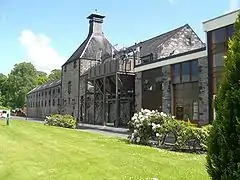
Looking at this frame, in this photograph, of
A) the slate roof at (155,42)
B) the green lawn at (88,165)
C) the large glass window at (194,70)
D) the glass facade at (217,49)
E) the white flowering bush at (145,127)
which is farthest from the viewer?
the slate roof at (155,42)

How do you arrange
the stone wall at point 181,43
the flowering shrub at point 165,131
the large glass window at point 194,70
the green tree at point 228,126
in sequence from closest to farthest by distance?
the green tree at point 228,126, the flowering shrub at point 165,131, the large glass window at point 194,70, the stone wall at point 181,43

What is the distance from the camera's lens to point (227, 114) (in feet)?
14.4

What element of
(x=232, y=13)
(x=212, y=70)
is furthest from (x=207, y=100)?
(x=232, y=13)

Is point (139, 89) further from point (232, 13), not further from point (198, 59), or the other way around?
point (232, 13)

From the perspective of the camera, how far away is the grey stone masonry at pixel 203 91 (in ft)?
85.5

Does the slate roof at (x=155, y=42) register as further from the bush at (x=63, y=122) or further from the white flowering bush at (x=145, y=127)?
the white flowering bush at (x=145, y=127)

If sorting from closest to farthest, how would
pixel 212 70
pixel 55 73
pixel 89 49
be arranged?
pixel 212 70 < pixel 89 49 < pixel 55 73

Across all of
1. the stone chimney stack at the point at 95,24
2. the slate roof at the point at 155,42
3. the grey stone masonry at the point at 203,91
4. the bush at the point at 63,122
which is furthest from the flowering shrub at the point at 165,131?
the stone chimney stack at the point at 95,24

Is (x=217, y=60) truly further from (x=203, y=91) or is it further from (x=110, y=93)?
(x=110, y=93)

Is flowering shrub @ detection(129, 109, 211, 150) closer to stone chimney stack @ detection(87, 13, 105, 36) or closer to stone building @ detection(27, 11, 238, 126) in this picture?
stone building @ detection(27, 11, 238, 126)

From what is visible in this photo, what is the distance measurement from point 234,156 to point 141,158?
7.74 m

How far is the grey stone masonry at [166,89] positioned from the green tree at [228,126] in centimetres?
2630

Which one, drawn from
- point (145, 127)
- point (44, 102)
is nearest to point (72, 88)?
point (44, 102)

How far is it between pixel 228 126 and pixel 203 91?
2284 cm
